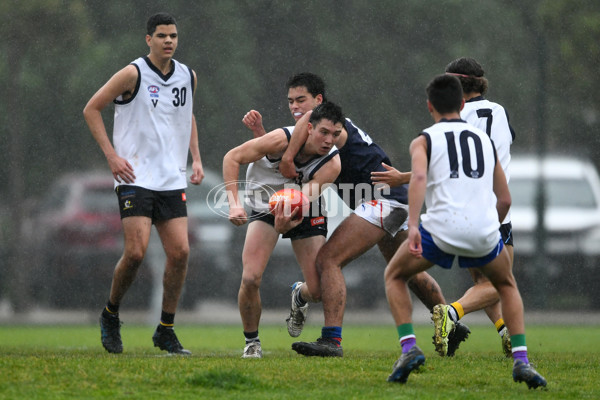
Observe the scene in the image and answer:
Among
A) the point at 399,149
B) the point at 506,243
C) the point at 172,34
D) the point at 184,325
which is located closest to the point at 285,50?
the point at 399,149

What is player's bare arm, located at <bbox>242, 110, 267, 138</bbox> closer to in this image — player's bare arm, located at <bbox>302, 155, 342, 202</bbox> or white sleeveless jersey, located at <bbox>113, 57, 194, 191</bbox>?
white sleeveless jersey, located at <bbox>113, 57, 194, 191</bbox>

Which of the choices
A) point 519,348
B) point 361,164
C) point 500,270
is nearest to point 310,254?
point 361,164

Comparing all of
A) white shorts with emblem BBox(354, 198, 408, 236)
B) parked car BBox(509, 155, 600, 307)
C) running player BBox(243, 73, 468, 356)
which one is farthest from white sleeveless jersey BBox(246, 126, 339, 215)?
parked car BBox(509, 155, 600, 307)

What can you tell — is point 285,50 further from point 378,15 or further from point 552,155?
point 552,155

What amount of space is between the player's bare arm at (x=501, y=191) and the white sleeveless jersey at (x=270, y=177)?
1464mm

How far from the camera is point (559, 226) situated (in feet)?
36.3

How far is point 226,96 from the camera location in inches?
431

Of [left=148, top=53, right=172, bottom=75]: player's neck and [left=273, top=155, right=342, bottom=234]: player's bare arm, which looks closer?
[left=273, top=155, right=342, bottom=234]: player's bare arm

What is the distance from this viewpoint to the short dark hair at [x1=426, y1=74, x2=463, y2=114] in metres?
5.07

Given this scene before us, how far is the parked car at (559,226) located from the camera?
427 inches

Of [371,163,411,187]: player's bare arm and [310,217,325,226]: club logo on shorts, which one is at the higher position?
[371,163,411,187]: player's bare arm

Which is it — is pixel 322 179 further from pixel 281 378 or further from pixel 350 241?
pixel 281 378

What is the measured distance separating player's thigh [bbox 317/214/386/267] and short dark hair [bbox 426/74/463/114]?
156cm

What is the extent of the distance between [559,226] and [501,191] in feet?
20.2
